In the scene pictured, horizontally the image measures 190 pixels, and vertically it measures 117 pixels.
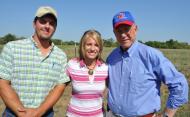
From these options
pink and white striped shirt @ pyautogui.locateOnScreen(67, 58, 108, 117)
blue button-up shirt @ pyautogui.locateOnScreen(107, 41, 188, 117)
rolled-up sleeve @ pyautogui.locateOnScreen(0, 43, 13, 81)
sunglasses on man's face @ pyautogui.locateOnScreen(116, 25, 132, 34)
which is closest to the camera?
blue button-up shirt @ pyautogui.locateOnScreen(107, 41, 188, 117)

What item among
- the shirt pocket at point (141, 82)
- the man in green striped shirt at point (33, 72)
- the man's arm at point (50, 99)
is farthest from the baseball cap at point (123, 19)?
the man's arm at point (50, 99)

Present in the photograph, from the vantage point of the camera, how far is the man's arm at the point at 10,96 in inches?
186

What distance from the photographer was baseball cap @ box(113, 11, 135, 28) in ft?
15.8

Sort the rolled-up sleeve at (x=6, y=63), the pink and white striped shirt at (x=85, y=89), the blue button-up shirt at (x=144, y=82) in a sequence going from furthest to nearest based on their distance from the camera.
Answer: the pink and white striped shirt at (x=85, y=89) → the rolled-up sleeve at (x=6, y=63) → the blue button-up shirt at (x=144, y=82)

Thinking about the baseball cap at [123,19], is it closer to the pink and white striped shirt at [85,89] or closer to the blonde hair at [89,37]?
the blonde hair at [89,37]

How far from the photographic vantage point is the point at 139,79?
4.71m

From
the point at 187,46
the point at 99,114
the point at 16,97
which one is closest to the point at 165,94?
the point at 99,114

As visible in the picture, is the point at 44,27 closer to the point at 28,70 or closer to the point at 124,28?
the point at 28,70

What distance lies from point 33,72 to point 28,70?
0.07m

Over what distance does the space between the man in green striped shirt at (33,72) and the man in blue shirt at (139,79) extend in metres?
0.80

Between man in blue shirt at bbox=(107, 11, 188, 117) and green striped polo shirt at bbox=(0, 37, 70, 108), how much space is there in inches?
33.8

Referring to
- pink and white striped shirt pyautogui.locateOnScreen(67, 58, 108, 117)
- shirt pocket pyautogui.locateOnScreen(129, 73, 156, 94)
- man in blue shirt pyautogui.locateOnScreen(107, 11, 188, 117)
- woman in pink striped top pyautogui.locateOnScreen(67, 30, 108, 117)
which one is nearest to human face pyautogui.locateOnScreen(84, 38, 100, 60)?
woman in pink striped top pyautogui.locateOnScreen(67, 30, 108, 117)

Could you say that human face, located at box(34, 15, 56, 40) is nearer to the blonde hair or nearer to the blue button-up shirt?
the blonde hair

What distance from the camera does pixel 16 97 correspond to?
15.6 ft
